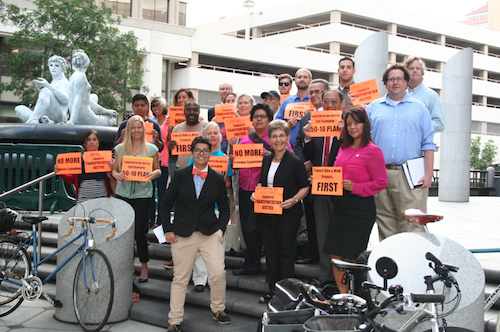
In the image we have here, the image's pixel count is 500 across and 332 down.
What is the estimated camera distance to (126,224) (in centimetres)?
568

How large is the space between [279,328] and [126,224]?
10.3ft

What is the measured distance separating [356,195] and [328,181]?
0.31m

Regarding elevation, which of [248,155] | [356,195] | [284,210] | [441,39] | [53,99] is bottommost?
[284,210]

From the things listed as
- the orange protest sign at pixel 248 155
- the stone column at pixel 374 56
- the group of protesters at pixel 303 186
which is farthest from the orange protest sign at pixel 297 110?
the stone column at pixel 374 56

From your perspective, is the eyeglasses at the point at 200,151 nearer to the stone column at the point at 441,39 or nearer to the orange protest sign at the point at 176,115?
the orange protest sign at the point at 176,115

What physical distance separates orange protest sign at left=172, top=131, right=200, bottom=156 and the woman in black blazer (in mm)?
1490

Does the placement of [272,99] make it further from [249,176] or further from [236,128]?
[249,176]

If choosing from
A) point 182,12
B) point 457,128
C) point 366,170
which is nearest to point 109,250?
point 366,170

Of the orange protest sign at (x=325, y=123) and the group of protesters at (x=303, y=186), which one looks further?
the orange protest sign at (x=325, y=123)

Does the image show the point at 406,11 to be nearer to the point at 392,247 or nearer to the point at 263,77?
the point at 263,77

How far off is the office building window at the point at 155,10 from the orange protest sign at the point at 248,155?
4218 cm

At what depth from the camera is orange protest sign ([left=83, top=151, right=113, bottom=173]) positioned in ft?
19.9

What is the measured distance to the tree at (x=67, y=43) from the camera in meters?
26.6

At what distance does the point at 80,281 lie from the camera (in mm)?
5438
